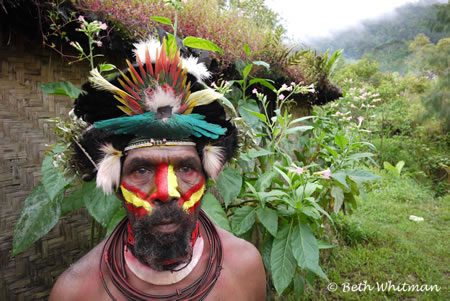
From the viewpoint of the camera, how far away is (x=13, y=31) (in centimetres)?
160

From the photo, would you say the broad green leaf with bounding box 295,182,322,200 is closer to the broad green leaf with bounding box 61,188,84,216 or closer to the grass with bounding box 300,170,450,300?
the broad green leaf with bounding box 61,188,84,216

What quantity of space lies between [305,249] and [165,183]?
115 cm

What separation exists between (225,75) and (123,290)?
6.92 feet

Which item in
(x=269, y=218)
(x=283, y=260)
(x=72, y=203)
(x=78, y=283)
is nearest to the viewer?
(x=78, y=283)

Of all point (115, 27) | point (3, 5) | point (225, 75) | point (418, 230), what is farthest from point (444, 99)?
point (3, 5)

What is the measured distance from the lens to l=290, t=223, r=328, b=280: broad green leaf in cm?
168

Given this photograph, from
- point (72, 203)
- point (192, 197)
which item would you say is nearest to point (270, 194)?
point (192, 197)

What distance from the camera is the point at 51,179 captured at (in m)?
1.35

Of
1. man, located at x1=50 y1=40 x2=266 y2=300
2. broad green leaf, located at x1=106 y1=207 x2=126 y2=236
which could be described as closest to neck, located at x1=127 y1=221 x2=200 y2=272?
man, located at x1=50 y1=40 x2=266 y2=300

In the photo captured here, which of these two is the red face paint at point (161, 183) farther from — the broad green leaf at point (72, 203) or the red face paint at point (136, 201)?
the broad green leaf at point (72, 203)

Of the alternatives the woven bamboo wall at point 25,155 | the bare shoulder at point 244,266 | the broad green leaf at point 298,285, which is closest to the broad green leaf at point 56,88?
the woven bamboo wall at point 25,155

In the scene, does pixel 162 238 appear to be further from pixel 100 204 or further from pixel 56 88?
pixel 56 88

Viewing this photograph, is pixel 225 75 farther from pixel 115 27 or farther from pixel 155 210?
pixel 155 210

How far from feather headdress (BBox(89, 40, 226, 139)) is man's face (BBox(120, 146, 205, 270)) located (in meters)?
0.08
